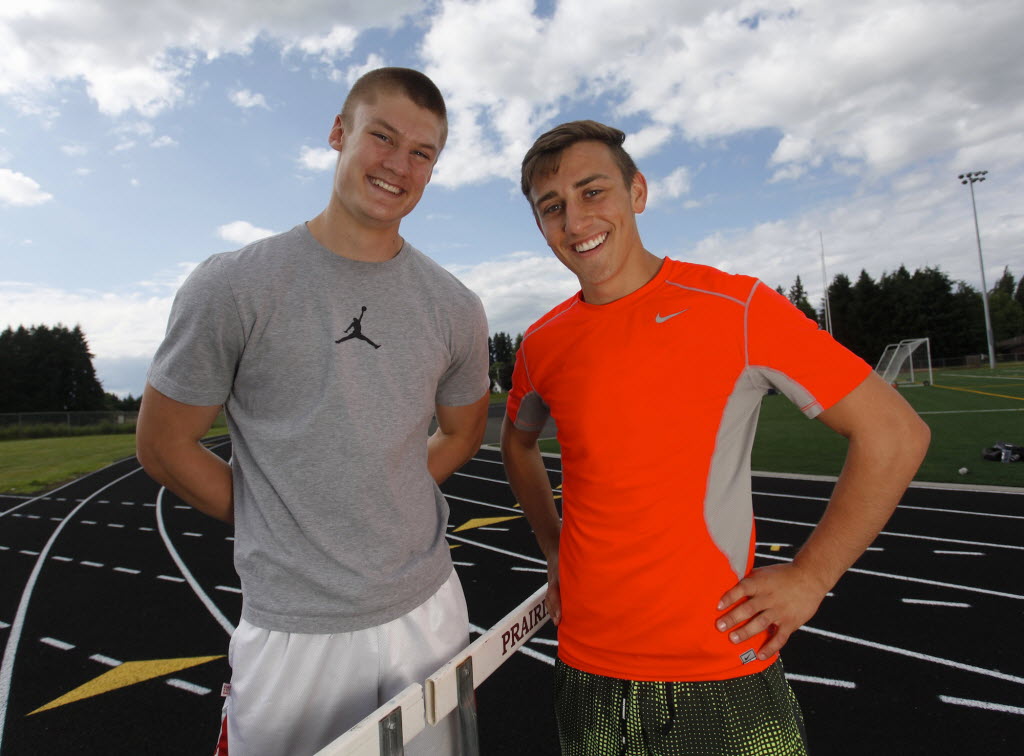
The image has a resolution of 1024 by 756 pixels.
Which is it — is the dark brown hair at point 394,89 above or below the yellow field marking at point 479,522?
above

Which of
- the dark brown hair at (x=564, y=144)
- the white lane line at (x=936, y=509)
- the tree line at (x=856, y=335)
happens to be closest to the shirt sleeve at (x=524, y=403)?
the dark brown hair at (x=564, y=144)

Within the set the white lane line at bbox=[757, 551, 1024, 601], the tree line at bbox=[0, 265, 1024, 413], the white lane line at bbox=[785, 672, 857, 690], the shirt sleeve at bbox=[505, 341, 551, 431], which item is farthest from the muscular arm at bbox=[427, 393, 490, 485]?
the tree line at bbox=[0, 265, 1024, 413]

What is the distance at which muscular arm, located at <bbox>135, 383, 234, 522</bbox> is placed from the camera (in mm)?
1597

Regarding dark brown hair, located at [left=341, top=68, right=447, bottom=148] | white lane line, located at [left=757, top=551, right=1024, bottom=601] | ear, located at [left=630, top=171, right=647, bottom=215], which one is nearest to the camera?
dark brown hair, located at [left=341, top=68, right=447, bottom=148]

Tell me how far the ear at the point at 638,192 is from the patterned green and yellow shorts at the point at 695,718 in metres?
1.37

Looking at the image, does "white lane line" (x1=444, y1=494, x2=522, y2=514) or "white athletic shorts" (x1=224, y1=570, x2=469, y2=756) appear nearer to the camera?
"white athletic shorts" (x1=224, y1=570, x2=469, y2=756)

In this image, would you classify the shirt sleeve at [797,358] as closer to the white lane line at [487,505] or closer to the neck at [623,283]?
the neck at [623,283]

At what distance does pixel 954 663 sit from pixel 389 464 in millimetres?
4194

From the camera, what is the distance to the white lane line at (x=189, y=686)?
4.06m

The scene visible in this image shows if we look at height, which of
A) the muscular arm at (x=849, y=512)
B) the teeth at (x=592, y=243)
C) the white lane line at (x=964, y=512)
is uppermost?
the teeth at (x=592, y=243)

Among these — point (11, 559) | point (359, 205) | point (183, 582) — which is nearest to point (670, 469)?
point (359, 205)

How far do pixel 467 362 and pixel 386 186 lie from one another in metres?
0.59

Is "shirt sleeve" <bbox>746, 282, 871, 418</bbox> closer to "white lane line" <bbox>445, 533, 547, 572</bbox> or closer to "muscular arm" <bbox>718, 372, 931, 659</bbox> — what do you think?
"muscular arm" <bbox>718, 372, 931, 659</bbox>

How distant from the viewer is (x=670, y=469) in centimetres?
158
